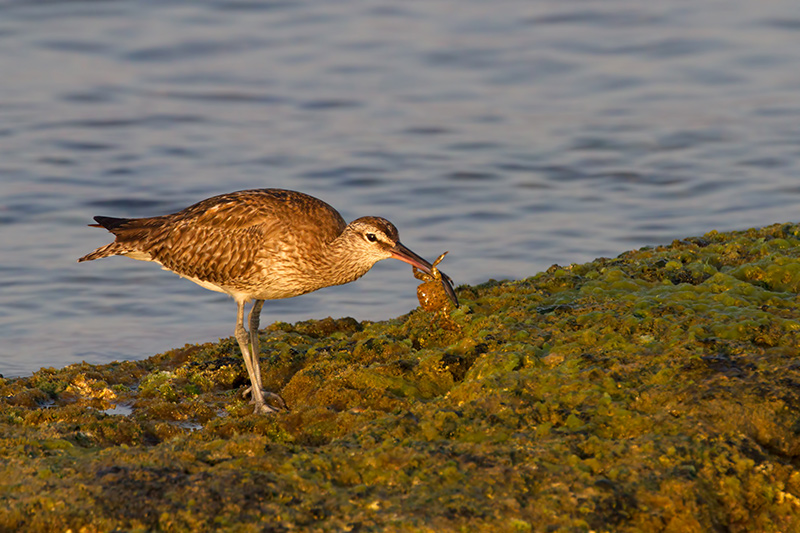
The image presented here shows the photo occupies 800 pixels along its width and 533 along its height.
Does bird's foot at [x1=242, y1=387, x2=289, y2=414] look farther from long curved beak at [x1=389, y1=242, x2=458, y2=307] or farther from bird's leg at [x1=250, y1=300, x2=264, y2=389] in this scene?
long curved beak at [x1=389, y1=242, x2=458, y2=307]

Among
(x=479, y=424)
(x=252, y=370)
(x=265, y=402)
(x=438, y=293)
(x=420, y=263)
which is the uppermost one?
(x=420, y=263)

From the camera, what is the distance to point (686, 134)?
19.6 meters

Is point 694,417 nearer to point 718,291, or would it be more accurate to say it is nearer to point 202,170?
point 718,291

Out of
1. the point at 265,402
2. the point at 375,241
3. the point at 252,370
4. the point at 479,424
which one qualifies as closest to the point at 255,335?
the point at 252,370

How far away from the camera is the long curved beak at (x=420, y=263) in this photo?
8453mm

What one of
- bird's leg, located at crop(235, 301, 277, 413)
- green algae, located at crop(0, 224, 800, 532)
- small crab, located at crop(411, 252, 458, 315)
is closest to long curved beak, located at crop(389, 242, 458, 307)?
small crab, located at crop(411, 252, 458, 315)

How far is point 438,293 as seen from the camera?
8.52 metres

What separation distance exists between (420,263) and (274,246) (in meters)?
1.40

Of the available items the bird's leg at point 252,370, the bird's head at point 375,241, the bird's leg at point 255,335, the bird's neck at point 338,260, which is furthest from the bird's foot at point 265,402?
the bird's head at point 375,241

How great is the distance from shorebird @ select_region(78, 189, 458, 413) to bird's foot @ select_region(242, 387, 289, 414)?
710 millimetres

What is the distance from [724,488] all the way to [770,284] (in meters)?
3.50

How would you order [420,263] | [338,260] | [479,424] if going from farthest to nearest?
[338,260] → [420,263] → [479,424]

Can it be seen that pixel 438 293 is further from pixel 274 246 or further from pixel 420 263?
pixel 274 246

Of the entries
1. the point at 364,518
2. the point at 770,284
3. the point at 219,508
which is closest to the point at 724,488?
the point at 364,518
